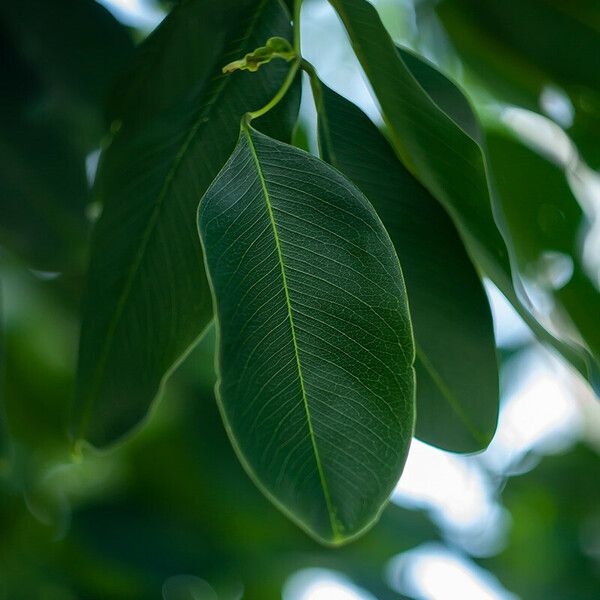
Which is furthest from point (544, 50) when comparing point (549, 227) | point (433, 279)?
point (433, 279)

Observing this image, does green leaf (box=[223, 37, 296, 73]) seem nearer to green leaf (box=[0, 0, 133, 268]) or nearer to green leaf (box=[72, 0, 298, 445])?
green leaf (box=[72, 0, 298, 445])

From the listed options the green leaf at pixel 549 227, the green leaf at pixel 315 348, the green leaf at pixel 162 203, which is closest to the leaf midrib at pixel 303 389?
the green leaf at pixel 315 348

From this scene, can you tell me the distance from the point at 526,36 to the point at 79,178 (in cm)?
45

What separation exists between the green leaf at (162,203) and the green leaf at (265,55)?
0.03 meters

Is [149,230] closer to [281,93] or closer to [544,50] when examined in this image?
[281,93]

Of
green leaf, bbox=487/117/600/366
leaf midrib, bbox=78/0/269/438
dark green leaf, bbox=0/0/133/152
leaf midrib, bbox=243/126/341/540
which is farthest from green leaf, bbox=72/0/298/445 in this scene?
green leaf, bbox=487/117/600/366

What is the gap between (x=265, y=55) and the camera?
508 mm

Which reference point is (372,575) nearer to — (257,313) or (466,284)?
(466,284)

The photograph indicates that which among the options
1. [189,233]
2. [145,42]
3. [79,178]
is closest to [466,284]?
[189,233]

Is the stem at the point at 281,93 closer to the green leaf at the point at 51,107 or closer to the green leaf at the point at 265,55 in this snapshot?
the green leaf at the point at 265,55

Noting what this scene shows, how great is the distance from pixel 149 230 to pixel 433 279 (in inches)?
7.1

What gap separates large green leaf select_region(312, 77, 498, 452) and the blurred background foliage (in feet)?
0.65

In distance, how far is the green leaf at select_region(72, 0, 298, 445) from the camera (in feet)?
1.80

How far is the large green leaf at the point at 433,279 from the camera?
56cm
